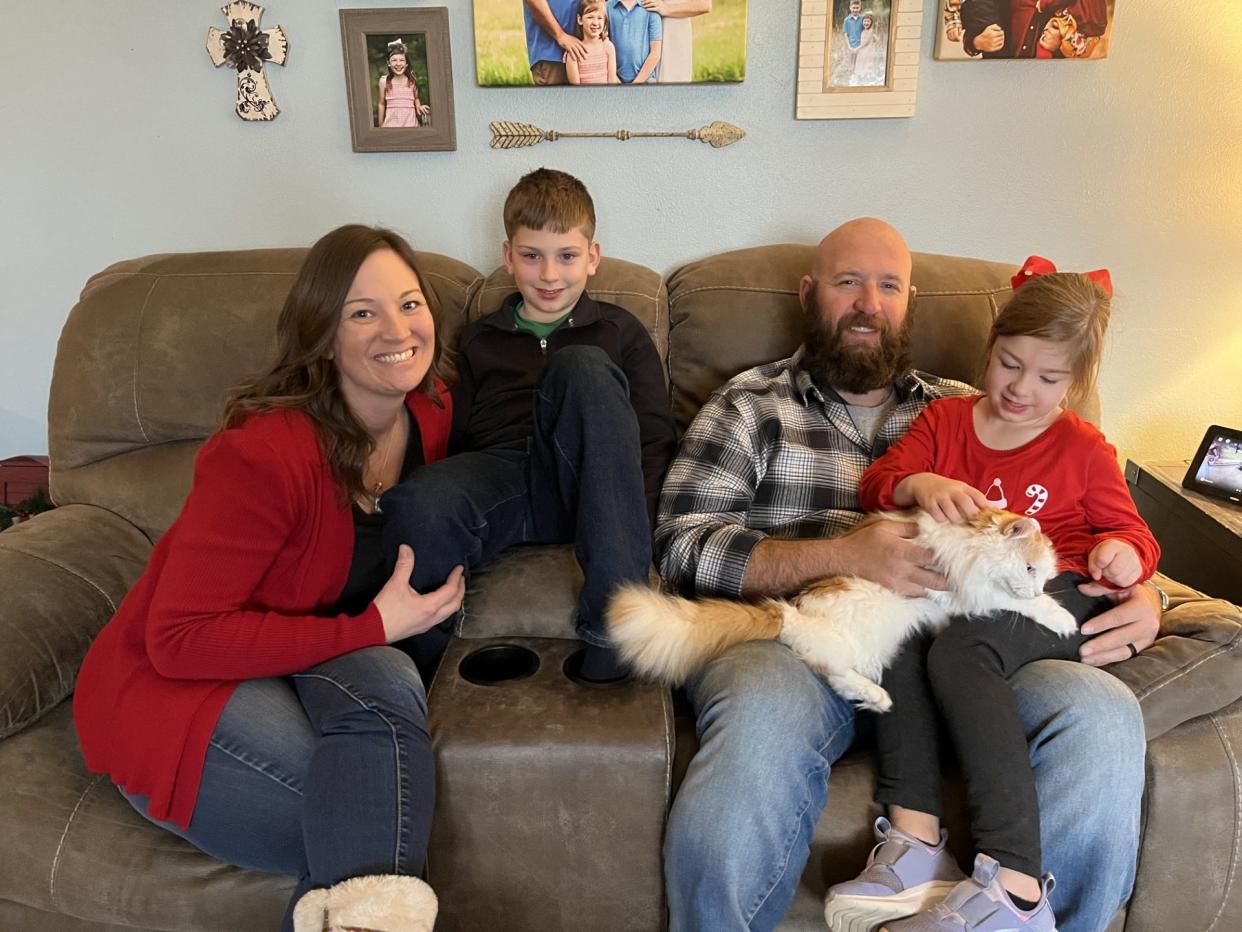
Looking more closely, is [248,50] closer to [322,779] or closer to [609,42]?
[609,42]

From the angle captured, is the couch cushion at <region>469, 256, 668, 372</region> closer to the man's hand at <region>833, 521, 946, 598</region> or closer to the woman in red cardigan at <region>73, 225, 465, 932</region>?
the woman in red cardigan at <region>73, 225, 465, 932</region>

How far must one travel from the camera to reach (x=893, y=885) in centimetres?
117

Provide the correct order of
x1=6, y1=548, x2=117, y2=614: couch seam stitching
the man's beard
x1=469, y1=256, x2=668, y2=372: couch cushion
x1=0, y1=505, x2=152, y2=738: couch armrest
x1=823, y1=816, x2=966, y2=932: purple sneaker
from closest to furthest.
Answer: x1=823, y1=816, x2=966, y2=932: purple sneaker < x1=0, y1=505, x2=152, y2=738: couch armrest < x1=6, y1=548, x2=117, y2=614: couch seam stitching < the man's beard < x1=469, y1=256, x2=668, y2=372: couch cushion

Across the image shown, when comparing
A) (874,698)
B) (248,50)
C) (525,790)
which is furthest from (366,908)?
(248,50)

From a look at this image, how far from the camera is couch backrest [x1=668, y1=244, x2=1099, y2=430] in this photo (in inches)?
75.9

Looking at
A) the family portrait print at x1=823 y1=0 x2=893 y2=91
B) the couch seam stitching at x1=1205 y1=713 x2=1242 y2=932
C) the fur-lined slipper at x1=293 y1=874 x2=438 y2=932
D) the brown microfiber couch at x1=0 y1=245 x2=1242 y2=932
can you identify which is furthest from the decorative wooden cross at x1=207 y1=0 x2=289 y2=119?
the couch seam stitching at x1=1205 y1=713 x2=1242 y2=932

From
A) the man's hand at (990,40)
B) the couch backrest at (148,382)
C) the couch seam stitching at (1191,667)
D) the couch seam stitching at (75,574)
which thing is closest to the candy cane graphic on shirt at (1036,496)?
the couch seam stitching at (1191,667)

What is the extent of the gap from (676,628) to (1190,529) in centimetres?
139

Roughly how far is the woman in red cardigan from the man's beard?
91cm

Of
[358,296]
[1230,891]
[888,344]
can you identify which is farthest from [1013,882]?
[358,296]

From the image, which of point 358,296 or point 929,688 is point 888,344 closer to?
point 929,688

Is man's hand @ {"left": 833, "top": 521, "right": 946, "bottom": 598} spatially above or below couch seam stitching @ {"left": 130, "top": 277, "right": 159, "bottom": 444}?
below

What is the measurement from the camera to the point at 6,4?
211cm

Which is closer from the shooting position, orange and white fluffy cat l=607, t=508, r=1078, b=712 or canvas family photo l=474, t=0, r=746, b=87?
orange and white fluffy cat l=607, t=508, r=1078, b=712
